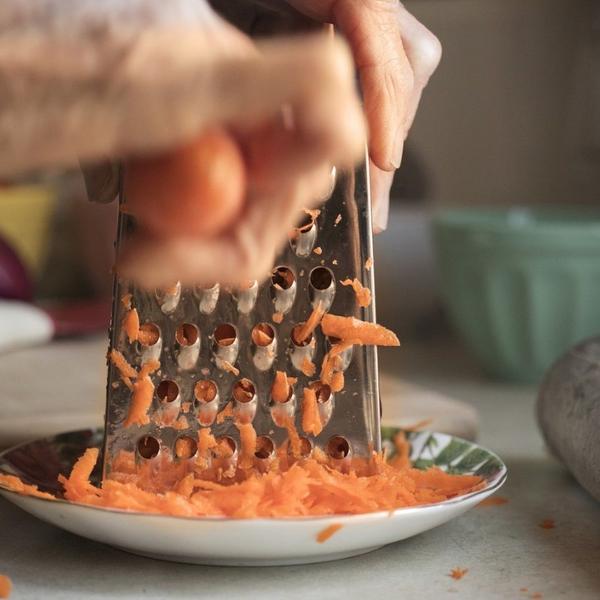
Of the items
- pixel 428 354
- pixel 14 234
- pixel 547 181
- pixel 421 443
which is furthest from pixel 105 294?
pixel 421 443

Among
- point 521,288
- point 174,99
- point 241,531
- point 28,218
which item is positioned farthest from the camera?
point 28,218

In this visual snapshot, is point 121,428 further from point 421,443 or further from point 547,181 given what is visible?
point 547,181

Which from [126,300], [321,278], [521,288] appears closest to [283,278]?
[321,278]

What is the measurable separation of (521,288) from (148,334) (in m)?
0.89

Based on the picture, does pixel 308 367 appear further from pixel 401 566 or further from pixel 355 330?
pixel 401 566

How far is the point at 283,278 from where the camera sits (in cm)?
93

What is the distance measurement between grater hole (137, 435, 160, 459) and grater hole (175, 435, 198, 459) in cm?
2

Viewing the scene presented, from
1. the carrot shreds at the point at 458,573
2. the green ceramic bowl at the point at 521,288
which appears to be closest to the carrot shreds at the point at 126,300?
the carrot shreds at the point at 458,573

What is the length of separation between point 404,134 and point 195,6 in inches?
15.7

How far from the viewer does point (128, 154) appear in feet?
1.92

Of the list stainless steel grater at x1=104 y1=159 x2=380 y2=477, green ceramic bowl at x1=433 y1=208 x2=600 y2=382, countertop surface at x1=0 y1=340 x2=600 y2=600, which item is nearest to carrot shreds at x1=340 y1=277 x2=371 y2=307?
stainless steel grater at x1=104 y1=159 x2=380 y2=477

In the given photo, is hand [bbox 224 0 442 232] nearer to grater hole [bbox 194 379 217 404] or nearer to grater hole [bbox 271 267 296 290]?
grater hole [bbox 271 267 296 290]

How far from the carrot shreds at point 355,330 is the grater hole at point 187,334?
11 cm

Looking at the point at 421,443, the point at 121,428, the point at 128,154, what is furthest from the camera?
the point at 421,443
